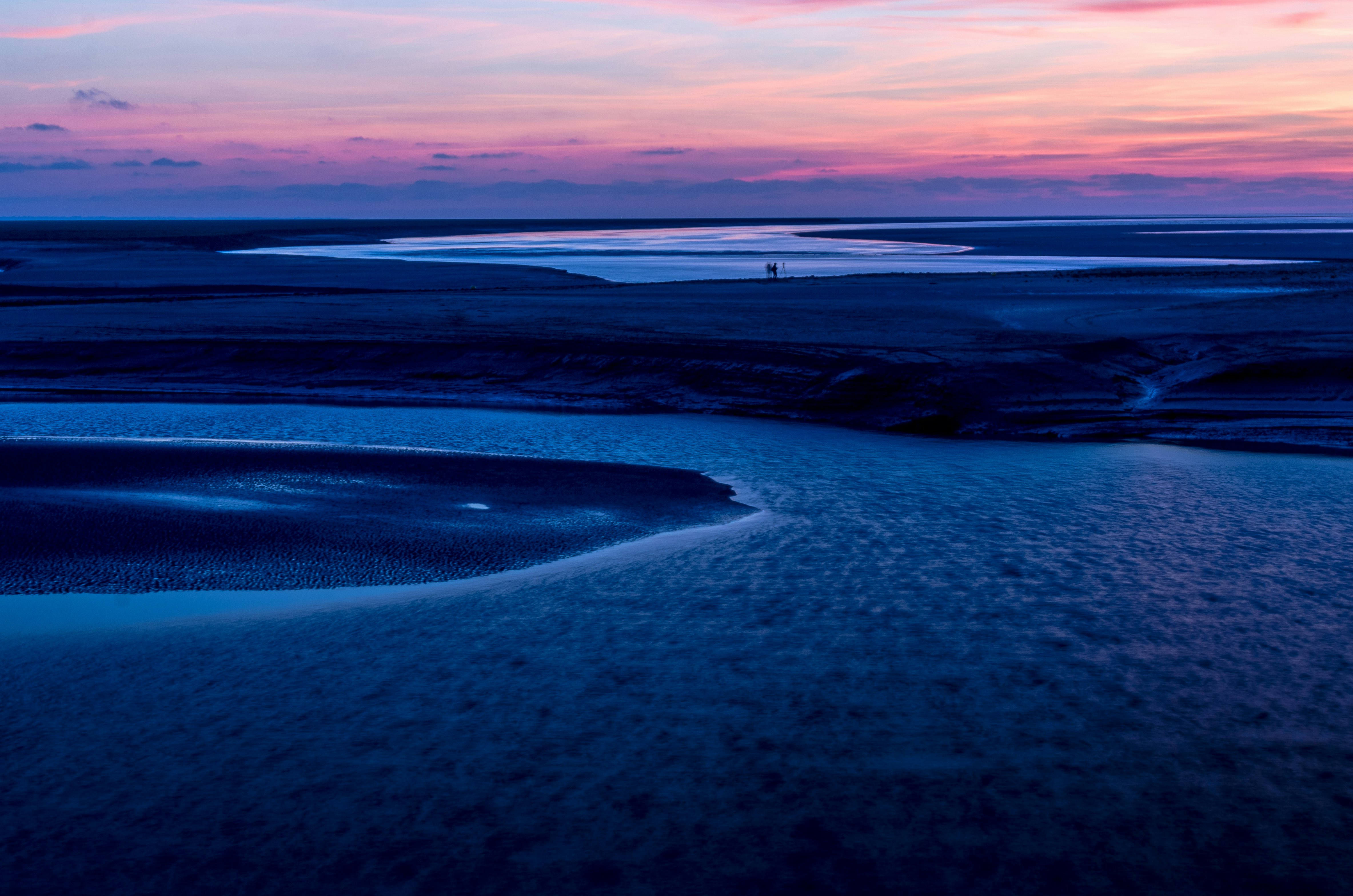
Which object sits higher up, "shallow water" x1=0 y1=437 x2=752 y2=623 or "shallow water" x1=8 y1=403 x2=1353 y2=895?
"shallow water" x1=0 y1=437 x2=752 y2=623

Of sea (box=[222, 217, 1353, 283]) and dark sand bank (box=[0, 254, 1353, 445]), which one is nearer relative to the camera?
dark sand bank (box=[0, 254, 1353, 445])

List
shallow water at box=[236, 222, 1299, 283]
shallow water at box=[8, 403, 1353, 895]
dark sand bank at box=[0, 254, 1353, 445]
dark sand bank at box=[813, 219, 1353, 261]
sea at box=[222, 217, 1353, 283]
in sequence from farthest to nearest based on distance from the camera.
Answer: dark sand bank at box=[813, 219, 1353, 261] < sea at box=[222, 217, 1353, 283] < shallow water at box=[236, 222, 1299, 283] < dark sand bank at box=[0, 254, 1353, 445] < shallow water at box=[8, 403, 1353, 895]

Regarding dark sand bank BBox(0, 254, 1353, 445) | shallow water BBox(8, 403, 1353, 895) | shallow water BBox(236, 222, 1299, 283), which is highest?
shallow water BBox(236, 222, 1299, 283)

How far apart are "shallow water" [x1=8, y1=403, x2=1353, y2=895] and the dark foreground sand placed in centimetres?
690

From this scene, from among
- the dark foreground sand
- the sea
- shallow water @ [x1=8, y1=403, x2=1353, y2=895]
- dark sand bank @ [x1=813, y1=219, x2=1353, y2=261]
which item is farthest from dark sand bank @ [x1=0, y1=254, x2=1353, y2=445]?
dark sand bank @ [x1=813, y1=219, x2=1353, y2=261]

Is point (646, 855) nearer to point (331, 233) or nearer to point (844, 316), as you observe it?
point (844, 316)

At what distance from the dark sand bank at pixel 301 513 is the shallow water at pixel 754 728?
101 centimetres

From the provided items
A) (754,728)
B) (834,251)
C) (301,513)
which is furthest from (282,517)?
(834,251)

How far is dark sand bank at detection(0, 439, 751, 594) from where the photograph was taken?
9844 mm

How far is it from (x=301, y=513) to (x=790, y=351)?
455 inches

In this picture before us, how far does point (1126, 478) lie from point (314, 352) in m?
16.8

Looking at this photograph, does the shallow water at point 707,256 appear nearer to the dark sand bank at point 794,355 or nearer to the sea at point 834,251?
the sea at point 834,251

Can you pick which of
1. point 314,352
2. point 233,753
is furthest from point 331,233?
point 233,753

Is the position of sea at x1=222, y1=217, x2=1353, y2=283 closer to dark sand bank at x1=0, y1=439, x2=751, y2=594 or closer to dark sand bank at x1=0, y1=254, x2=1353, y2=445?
dark sand bank at x1=0, y1=254, x2=1353, y2=445
